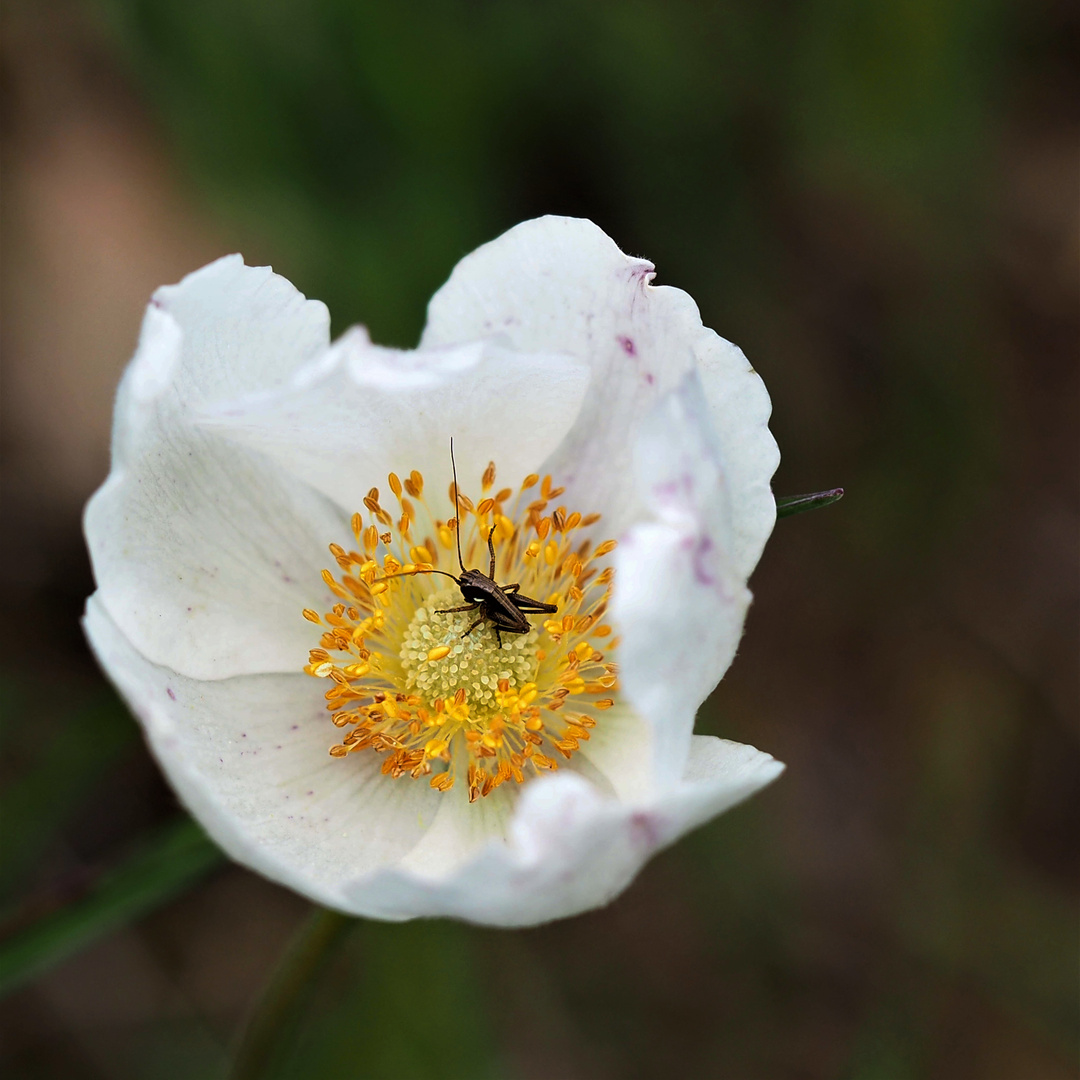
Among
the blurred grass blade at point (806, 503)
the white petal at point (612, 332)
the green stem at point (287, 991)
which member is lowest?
the green stem at point (287, 991)

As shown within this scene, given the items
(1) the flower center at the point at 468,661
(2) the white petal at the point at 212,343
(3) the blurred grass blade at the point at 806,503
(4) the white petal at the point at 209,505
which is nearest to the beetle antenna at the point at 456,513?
(1) the flower center at the point at 468,661

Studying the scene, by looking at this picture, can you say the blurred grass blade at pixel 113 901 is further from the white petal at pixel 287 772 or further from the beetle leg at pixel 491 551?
the beetle leg at pixel 491 551

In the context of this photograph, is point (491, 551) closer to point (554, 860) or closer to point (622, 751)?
point (622, 751)

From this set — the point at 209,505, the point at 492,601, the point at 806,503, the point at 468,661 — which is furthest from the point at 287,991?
the point at 806,503

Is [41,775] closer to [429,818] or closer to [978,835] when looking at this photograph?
[429,818]

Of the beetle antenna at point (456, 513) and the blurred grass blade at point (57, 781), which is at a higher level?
the beetle antenna at point (456, 513)
